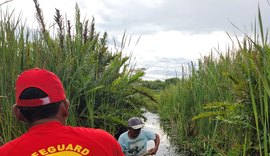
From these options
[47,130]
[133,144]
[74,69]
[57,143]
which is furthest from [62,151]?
[133,144]

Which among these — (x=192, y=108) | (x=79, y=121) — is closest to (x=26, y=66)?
(x=79, y=121)

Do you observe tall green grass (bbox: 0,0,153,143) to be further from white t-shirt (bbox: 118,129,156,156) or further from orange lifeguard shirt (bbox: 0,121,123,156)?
orange lifeguard shirt (bbox: 0,121,123,156)

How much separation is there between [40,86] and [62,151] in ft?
1.10

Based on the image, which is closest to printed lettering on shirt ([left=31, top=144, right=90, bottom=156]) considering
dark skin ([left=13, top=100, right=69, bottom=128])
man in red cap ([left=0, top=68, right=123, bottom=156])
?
man in red cap ([left=0, top=68, right=123, bottom=156])

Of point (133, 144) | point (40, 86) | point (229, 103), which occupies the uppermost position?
point (40, 86)

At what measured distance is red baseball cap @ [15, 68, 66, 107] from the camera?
5.88ft

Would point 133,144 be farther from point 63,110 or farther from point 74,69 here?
point 63,110

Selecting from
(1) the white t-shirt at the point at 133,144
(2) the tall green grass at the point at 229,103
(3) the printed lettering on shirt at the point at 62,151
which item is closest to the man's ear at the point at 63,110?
(3) the printed lettering on shirt at the point at 62,151

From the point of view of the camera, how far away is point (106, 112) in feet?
15.9

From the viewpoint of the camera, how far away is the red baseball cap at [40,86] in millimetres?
1793

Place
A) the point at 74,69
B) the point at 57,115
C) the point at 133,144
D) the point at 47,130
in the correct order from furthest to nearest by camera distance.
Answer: the point at 133,144 → the point at 74,69 → the point at 57,115 → the point at 47,130

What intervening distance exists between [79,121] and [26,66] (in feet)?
3.93

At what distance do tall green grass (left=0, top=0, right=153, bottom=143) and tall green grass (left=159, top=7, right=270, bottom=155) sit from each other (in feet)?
3.51

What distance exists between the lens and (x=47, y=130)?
1.76 meters
